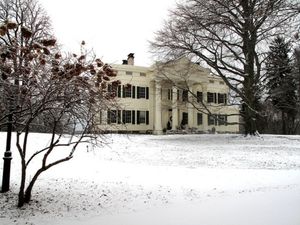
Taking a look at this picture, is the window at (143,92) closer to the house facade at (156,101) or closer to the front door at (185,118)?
the house facade at (156,101)

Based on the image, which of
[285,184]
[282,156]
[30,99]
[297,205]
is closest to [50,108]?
[30,99]

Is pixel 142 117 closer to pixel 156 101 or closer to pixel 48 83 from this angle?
pixel 156 101

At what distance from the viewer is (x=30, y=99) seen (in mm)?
6477

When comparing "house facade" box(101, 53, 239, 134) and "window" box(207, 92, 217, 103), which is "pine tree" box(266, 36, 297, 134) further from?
"window" box(207, 92, 217, 103)

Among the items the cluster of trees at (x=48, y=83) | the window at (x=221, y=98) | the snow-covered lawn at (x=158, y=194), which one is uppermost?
the window at (x=221, y=98)

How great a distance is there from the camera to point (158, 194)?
8.42m

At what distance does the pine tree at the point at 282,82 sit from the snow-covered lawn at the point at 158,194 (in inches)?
261

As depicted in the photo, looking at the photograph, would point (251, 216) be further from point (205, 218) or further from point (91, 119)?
point (91, 119)

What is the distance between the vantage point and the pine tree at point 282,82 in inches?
930

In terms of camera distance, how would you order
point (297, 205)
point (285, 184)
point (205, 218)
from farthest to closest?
point (285, 184), point (297, 205), point (205, 218)

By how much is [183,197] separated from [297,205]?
2388mm

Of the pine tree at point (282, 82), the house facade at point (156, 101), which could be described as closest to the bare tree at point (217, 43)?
the pine tree at point (282, 82)

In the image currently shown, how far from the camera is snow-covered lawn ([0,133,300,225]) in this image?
6.81 metres

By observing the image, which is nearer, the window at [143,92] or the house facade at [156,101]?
the house facade at [156,101]
